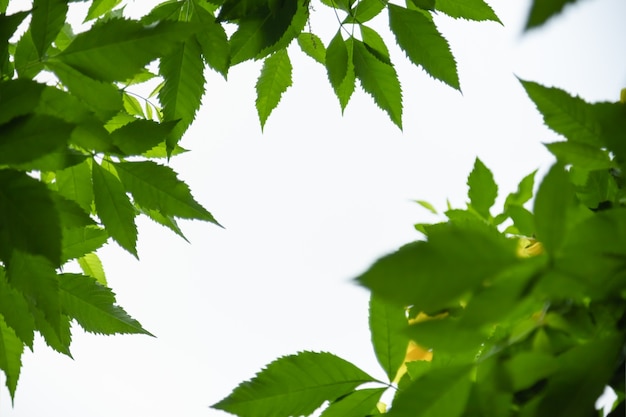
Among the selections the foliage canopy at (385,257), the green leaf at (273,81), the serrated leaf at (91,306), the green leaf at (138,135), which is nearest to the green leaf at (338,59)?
the foliage canopy at (385,257)

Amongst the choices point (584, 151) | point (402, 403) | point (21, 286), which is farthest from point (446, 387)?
point (21, 286)

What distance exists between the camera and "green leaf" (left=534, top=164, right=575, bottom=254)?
22cm

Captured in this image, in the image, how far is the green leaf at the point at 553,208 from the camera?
22cm

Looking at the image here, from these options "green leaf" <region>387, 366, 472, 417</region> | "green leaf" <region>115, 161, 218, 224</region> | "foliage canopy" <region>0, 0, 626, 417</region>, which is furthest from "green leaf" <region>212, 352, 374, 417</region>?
"green leaf" <region>115, 161, 218, 224</region>

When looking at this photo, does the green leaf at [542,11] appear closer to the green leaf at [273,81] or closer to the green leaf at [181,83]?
the green leaf at [181,83]

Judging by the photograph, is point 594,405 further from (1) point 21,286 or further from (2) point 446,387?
(1) point 21,286

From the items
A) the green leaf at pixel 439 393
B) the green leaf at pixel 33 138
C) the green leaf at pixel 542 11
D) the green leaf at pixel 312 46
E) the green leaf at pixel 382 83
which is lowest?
the green leaf at pixel 439 393

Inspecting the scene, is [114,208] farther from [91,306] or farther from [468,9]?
[468,9]

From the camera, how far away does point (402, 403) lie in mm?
273

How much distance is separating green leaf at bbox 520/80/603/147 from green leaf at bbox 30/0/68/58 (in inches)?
16.7

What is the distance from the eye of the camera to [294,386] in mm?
363

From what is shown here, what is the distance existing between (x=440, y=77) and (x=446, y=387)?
0.45 metres

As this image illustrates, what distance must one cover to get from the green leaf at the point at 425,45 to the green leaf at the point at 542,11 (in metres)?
0.48

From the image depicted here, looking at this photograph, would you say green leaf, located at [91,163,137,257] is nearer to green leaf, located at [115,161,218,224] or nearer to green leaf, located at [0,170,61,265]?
Result: green leaf, located at [115,161,218,224]
